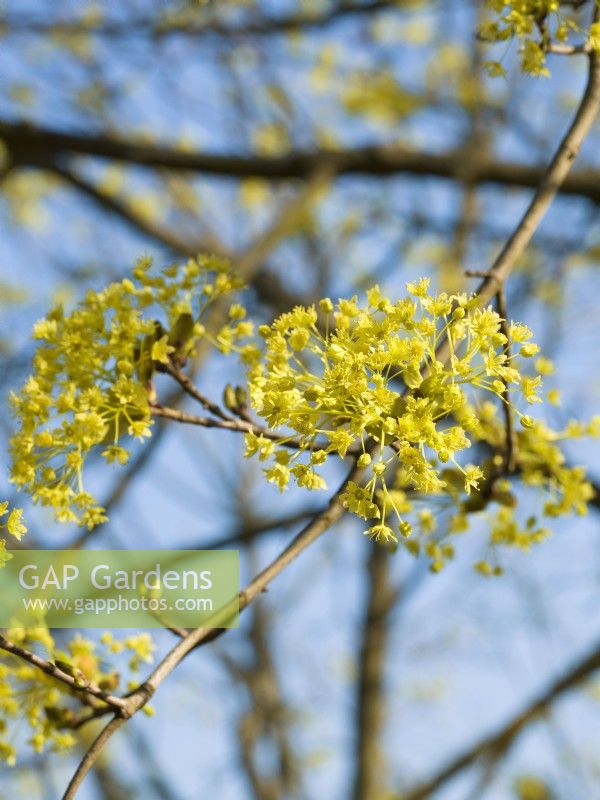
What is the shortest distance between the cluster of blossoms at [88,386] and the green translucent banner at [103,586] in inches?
13.6

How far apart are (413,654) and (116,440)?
7474 mm

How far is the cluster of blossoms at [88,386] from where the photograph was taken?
1.86 metres

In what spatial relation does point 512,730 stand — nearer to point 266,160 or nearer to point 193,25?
point 266,160

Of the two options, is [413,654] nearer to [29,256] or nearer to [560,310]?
[560,310]

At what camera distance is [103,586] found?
3.13m

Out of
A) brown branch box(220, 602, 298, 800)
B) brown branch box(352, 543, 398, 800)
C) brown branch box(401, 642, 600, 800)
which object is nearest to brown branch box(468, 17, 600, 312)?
brown branch box(401, 642, 600, 800)

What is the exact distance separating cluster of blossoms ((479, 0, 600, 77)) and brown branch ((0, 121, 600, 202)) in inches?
115

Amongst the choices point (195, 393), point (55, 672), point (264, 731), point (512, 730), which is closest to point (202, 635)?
point (55, 672)

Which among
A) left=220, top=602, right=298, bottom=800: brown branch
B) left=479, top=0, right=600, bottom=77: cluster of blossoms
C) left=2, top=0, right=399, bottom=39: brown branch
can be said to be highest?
left=2, top=0, right=399, bottom=39: brown branch

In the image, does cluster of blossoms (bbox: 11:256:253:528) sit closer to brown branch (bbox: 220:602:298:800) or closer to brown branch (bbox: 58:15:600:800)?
brown branch (bbox: 58:15:600:800)

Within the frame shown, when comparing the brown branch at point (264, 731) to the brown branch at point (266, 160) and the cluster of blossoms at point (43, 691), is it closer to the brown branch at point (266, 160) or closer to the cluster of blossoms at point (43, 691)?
the brown branch at point (266, 160)

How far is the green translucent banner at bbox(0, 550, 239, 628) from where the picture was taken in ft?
7.64

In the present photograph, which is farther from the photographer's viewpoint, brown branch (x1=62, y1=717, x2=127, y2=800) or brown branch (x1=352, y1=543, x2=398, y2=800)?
brown branch (x1=352, y1=543, x2=398, y2=800)

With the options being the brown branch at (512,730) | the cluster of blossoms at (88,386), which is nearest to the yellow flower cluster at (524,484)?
the cluster of blossoms at (88,386)
